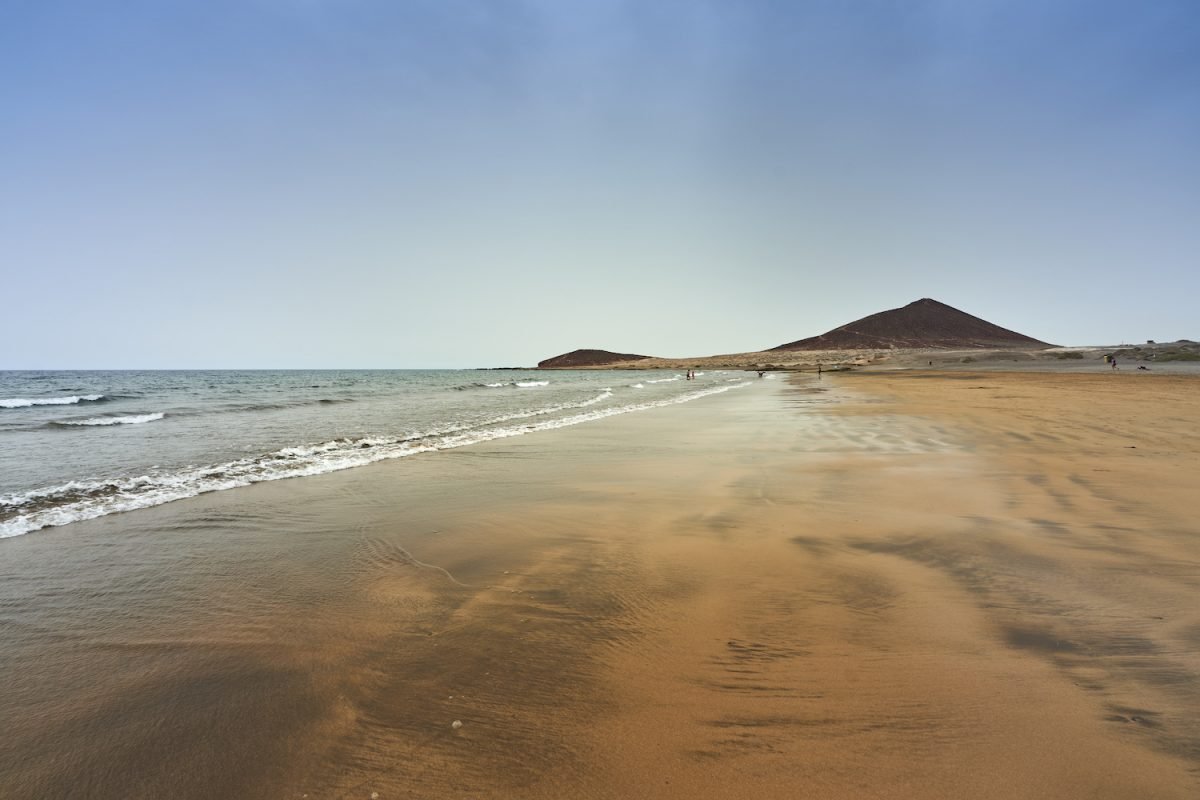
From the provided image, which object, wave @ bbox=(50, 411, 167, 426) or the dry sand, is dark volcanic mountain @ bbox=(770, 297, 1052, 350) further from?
the dry sand

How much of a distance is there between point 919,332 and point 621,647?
156173 millimetres

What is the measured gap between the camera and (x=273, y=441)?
13.7 meters

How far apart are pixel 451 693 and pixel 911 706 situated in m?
2.25

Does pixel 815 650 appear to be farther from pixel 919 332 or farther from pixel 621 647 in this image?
pixel 919 332

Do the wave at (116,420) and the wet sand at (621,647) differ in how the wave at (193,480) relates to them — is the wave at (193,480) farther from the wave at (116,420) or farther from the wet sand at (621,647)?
the wave at (116,420)

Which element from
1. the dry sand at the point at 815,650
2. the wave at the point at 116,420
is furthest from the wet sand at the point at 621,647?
the wave at the point at 116,420

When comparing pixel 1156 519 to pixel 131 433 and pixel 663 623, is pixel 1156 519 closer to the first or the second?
pixel 663 623

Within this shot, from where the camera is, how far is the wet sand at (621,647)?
2320 mm

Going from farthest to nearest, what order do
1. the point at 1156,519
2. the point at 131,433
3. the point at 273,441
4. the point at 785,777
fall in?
the point at 131,433 < the point at 273,441 < the point at 1156,519 < the point at 785,777

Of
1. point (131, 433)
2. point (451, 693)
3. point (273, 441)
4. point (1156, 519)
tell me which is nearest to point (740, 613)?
point (451, 693)

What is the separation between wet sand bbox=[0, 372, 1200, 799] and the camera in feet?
7.61

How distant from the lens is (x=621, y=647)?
11.0 feet

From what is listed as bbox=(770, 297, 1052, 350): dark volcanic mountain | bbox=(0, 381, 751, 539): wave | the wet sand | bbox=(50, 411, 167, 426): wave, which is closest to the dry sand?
the wet sand

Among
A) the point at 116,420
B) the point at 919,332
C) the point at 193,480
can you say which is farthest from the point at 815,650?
the point at 919,332
